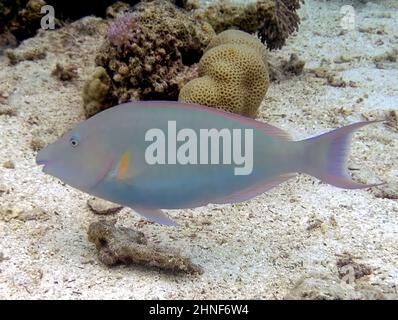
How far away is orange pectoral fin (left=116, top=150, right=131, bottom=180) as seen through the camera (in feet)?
7.72

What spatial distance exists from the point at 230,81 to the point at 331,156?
2307 mm

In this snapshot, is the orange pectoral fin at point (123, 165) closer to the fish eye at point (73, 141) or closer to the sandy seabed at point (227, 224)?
the fish eye at point (73, 141)

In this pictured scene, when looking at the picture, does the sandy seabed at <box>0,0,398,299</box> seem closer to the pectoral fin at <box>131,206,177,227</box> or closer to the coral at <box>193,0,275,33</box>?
the pectoral fin at <box>131,206,177,227</box>

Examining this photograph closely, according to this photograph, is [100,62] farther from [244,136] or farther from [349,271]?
[349,271]

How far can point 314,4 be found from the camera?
10.8 m

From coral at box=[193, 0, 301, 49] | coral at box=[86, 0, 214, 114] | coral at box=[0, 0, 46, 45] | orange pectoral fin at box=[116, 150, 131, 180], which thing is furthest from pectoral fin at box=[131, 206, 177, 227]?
coral at box=[0, 0, 46, 45]

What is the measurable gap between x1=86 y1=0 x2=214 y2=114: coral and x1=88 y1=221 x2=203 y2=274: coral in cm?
208

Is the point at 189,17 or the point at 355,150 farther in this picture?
the point at 189,17

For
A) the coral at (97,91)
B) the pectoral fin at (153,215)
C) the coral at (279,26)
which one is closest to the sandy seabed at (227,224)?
the coral at (97,91)

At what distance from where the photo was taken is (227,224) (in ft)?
11.7

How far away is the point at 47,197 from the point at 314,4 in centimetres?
907

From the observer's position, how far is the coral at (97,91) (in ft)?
15.5
